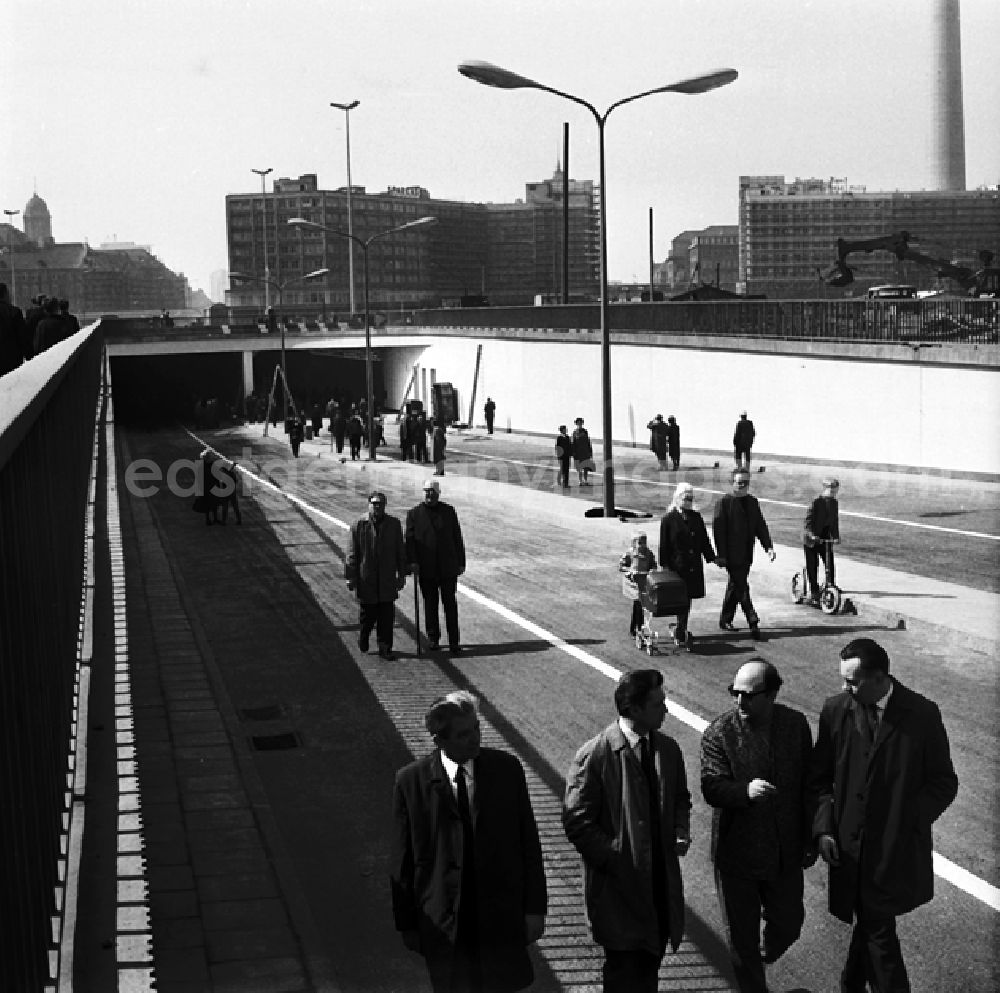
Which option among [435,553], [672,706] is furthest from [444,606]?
[672,706]

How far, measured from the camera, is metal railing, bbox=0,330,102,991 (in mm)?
4086

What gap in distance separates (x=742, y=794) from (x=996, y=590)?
14717mm

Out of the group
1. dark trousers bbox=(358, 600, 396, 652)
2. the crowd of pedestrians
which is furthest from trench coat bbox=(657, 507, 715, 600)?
the crowd of pedestrians

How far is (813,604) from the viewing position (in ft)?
60.8

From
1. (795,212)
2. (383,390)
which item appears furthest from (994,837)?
(795,212)

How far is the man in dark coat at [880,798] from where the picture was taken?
6613 millimetres

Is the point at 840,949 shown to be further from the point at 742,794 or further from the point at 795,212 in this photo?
the point at 795,212

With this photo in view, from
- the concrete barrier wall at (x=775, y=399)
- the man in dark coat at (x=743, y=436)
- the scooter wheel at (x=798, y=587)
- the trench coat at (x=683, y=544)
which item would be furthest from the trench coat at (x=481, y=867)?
the man in dark coat at (x=743, y=436)

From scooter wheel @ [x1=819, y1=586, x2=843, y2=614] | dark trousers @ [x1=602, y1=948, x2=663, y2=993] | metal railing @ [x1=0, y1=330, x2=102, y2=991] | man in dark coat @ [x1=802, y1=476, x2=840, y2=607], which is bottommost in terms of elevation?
scooter wheel @ [x1=819, y1=586, x2=843, y2=614]

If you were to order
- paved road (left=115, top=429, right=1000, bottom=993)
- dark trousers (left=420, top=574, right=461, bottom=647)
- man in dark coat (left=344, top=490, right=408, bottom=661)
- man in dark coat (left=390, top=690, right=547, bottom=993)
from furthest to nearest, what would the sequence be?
dark trousers (left=420, top=574, right=461, bottom=647) → man in dark coat (left=344, top=490, right=408, bottom=661) → paved road (left=115, top=429, right=1000, bottom=993) → man in dark coat (left=390, top=690, right=547, bottom=993)

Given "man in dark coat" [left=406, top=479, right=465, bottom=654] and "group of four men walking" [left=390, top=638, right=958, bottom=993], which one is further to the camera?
"man in dark coat" [left=406, top=479, right=465, bottom=654]

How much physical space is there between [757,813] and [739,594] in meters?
9.90

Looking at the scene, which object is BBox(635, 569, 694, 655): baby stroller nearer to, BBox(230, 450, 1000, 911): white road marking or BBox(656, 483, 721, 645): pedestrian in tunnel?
BBox(656, 483, 721, 645): pedestrian in tunnel

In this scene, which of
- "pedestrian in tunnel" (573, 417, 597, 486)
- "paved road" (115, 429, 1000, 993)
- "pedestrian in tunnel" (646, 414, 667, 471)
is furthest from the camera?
"pedestrian in tunnel" (646, 414, 667, 471)
